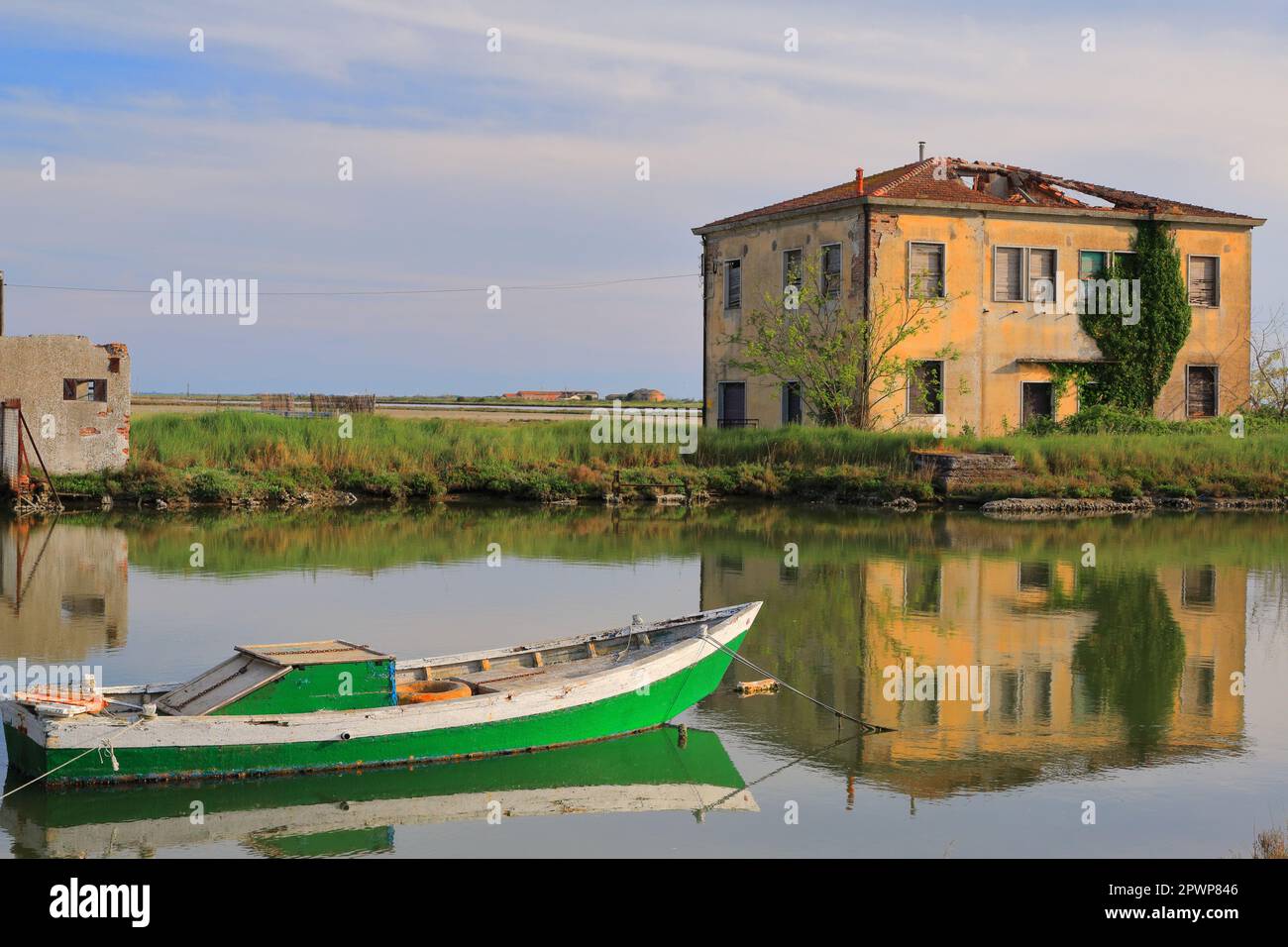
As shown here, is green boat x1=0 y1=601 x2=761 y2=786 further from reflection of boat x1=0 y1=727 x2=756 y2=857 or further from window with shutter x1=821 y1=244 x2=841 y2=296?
window with shutter x1=821 y1=244 x2=841 y2=296

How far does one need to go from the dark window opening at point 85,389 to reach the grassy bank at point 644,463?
189 cm

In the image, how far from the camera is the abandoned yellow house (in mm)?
39156

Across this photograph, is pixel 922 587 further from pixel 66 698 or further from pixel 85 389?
pixel 85 389

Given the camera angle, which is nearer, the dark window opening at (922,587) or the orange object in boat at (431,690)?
the orange object in boat at (431,690)

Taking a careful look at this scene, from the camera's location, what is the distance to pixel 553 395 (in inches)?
3819

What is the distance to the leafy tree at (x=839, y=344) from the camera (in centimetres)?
3875

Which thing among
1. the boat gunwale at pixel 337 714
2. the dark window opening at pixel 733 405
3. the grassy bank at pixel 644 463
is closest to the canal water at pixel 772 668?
the boat gunwale at pixel 337 714

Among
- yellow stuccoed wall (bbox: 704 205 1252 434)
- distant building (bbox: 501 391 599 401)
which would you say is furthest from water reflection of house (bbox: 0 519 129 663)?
distant building (bbox: 501 391 599 401)

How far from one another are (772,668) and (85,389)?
903 inches

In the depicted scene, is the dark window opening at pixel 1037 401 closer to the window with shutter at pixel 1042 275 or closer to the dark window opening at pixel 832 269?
the window with shutter at pixel 1042 275

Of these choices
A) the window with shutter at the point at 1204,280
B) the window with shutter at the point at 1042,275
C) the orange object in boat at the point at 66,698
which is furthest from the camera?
the window with shutter at the point at 1204,280

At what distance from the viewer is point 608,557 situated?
24.7 m

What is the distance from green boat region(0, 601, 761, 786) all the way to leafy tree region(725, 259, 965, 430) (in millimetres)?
26654

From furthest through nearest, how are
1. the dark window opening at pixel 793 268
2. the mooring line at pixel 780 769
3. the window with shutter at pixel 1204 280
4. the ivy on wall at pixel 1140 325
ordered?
1. the window with shutter at pixel 1204 280
2. the ivy on wall at pixel 1140 325
3. the dark window opening at pixel 793 268
4. the mooring line at pixel 780 769
